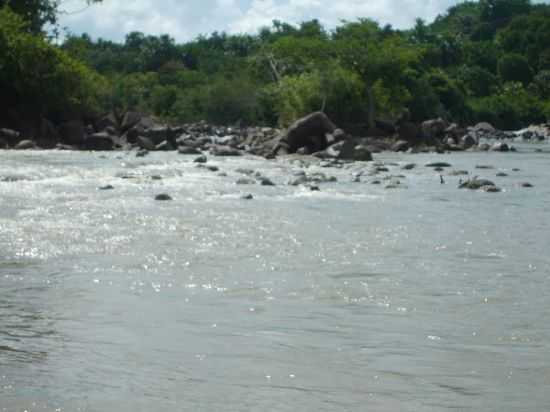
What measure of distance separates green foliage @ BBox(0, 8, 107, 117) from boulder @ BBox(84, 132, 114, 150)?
3.99 m

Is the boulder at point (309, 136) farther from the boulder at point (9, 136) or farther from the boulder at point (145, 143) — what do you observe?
the boulder at point (9, 136)

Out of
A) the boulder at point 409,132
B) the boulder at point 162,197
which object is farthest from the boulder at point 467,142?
the boulder at point 162,197

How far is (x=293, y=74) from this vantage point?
178 ft

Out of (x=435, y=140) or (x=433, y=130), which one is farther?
(x=433, y=130)

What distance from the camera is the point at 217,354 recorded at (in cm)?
538

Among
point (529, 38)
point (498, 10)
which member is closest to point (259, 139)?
point (529, 38)

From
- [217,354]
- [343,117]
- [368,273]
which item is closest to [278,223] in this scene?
[368,273]

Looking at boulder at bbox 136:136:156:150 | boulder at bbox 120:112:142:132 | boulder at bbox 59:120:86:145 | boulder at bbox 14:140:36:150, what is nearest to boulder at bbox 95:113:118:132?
boulder at bbox 120:112:142:132

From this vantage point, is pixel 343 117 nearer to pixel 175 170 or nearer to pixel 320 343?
pixel 175 170

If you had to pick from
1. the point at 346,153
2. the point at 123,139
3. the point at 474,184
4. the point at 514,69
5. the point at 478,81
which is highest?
the point at 514,69

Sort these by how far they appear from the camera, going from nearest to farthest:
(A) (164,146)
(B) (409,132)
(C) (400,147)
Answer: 1. (A) (164,146)
2. (C) (400,147)
3. (B) (409,132)

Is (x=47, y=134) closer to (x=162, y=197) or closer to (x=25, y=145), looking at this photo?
(x=25, y=145)

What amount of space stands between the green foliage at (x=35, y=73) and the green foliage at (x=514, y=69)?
69.3 meters

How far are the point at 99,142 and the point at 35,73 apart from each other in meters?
5.16
